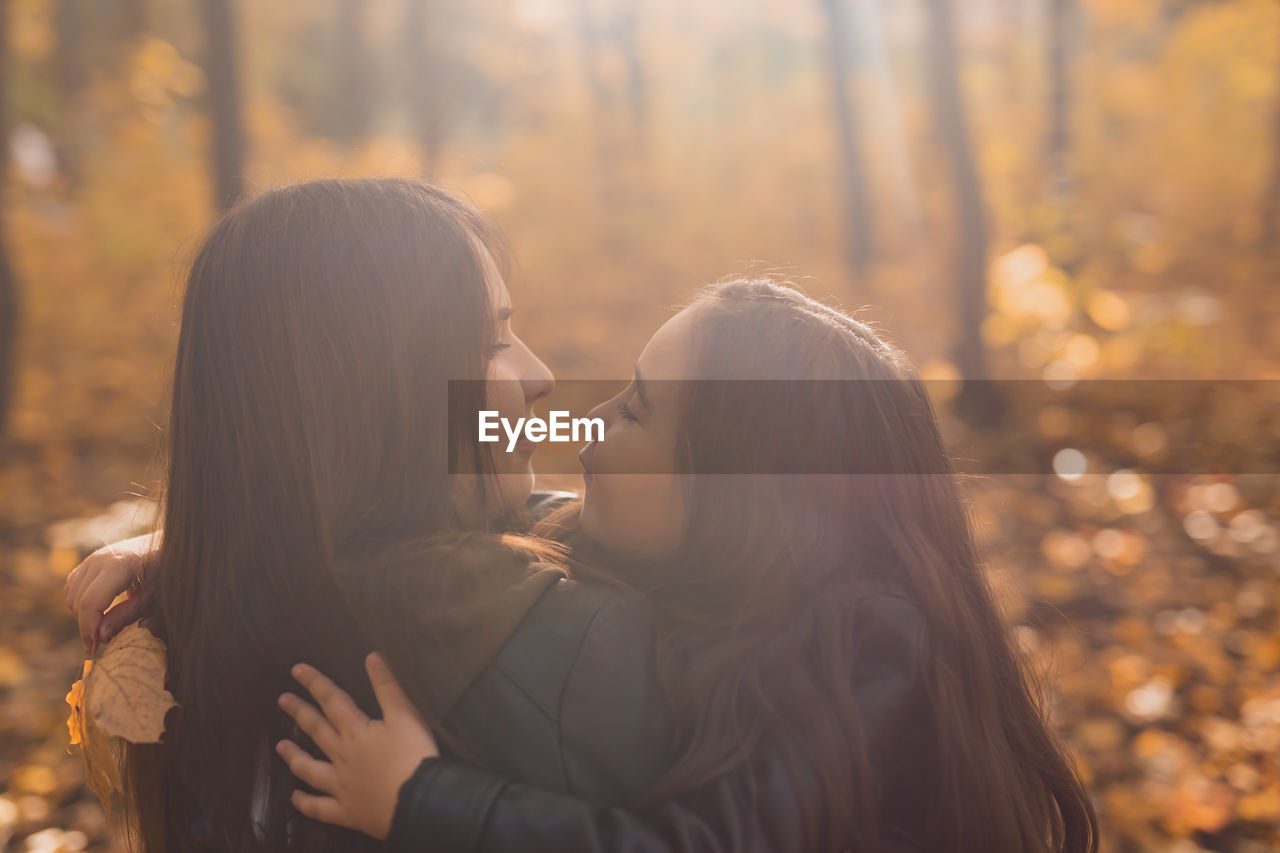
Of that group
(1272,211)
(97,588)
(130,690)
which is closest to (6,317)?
(97,588)

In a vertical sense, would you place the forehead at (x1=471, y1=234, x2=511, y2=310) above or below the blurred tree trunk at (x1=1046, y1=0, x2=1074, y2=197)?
below

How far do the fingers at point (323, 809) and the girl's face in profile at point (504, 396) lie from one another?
527 mm

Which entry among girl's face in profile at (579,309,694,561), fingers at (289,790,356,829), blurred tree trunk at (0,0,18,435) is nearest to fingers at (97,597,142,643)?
A: fingers at (289,790,356,829)

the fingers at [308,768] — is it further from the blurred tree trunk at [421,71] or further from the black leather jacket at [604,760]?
the blurred tree trunk at [421,71]

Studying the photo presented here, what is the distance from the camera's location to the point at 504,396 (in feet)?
5.66

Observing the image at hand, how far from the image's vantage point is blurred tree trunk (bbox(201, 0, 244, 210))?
260 inches

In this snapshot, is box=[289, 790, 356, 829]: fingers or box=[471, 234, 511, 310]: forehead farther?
box=[471, 234, 511, 310]: forehead

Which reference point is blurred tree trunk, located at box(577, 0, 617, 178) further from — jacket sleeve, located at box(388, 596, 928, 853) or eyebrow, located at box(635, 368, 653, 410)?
jacket sleeve, located at box(388, 596, 928, 853)

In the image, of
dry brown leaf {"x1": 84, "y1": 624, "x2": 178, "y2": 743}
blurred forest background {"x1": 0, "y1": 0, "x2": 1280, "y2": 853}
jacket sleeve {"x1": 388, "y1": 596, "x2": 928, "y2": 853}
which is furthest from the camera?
blurred forest background {"x1": 0, "y1": 0, "x2": 1280, "y2": 853}

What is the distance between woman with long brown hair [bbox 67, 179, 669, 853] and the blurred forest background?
320mm

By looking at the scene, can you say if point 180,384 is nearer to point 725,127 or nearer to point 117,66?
point 117,66

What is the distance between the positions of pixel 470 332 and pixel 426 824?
33.0 inches

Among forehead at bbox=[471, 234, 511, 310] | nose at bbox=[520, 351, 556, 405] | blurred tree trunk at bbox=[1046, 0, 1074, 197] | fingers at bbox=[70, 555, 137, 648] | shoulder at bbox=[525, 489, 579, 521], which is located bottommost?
fingers at bbox=[70, 555, 137, 648]

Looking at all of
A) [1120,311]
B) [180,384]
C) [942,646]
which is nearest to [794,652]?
[942,646]
